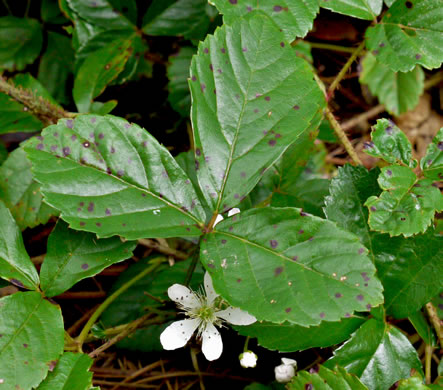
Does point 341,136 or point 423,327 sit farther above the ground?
point 341,136

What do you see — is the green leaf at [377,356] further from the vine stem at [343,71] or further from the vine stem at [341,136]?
the vine stem at [343,71]

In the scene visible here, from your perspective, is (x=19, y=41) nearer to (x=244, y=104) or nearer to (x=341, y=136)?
(x=244, y=104)

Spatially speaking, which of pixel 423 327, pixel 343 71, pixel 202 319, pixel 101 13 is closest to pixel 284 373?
pixel 202 319

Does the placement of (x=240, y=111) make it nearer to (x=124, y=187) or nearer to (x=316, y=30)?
(x=124, y=187)

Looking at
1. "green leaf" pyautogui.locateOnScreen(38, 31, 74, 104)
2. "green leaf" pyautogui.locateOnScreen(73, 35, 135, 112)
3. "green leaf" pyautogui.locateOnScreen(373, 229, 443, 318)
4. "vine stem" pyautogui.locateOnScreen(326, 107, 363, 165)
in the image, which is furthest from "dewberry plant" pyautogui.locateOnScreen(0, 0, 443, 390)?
"green leaf" pyautogui.locateOnScreen(38, 31, 74, 104)

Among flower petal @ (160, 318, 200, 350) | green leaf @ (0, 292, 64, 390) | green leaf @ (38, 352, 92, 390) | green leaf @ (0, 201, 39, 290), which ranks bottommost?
green leaf @ (38, 352, 92, 390)

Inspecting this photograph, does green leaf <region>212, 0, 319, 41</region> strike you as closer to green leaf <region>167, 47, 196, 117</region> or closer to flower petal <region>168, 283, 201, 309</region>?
green leaf <region>167, 47, 196, 117</region>

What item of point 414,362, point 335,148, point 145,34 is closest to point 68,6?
point 145,34
